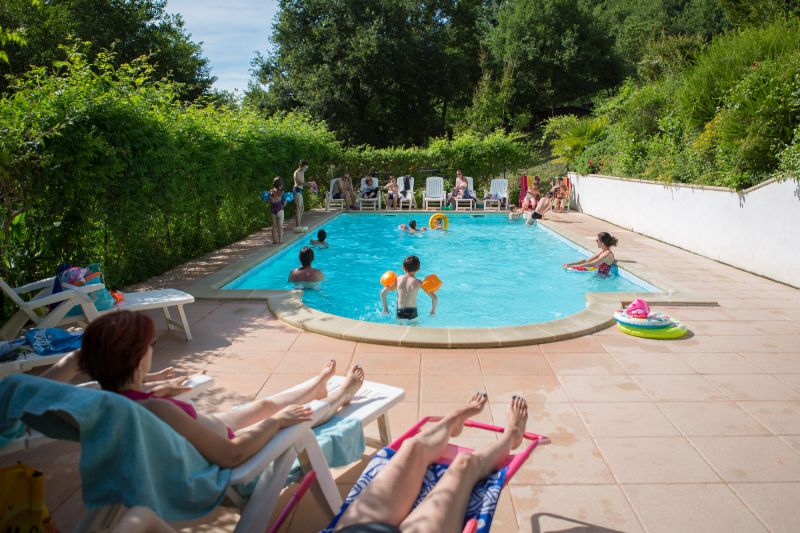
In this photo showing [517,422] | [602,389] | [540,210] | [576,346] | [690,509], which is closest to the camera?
[690,509]

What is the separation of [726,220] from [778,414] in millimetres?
6682

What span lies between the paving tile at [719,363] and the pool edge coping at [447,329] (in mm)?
1001

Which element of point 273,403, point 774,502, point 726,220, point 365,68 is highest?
point 365,68

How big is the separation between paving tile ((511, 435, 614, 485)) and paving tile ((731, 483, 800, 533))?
0.68m

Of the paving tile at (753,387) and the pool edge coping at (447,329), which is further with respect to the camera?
the pool edge coping at (447,329)

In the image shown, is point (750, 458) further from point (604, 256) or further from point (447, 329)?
point (604, 256)

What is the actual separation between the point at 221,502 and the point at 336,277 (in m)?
8.48

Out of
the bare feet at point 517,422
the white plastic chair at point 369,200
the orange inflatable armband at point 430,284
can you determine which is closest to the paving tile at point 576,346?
the orange inflatable armband at point 430,284

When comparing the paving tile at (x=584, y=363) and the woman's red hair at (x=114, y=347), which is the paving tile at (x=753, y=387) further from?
the woman's red hair at (x=114, y=347)

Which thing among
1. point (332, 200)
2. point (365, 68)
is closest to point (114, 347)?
point (332, 200)

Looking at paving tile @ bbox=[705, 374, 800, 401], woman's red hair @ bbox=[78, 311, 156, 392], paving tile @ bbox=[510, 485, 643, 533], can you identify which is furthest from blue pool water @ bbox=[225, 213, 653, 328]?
woman's red hair @ bbox=[78, 311, 156, 392]

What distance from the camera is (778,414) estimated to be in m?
3.84

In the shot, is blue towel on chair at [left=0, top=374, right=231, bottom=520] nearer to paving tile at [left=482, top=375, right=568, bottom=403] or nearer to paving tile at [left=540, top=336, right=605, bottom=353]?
paving tile at [left=482, top=375, right=568, bottom=403]

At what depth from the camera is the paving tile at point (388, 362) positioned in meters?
4.64
